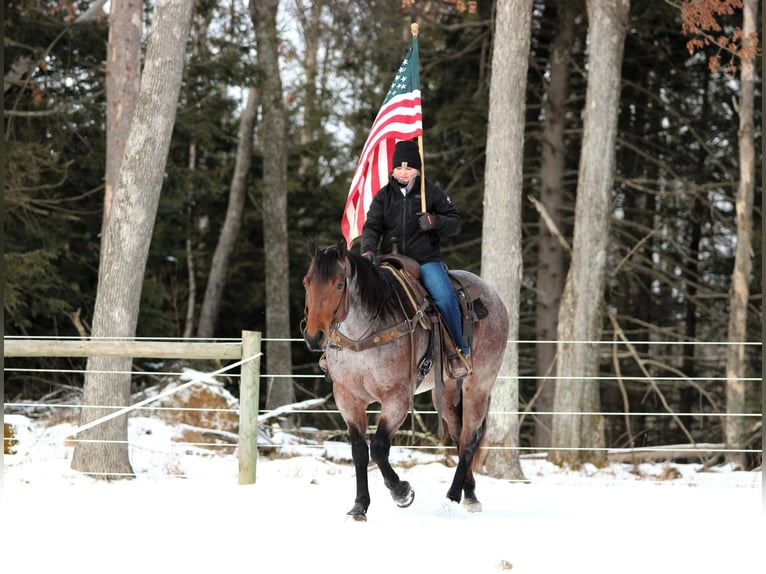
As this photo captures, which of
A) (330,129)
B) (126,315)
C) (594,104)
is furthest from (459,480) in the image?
(330,129)

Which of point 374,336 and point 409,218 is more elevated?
point 409,218

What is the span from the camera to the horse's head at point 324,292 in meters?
5.88

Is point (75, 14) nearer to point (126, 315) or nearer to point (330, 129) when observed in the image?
point (126, 315)

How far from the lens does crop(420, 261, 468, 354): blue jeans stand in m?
7.00

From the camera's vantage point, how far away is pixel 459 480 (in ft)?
24.1

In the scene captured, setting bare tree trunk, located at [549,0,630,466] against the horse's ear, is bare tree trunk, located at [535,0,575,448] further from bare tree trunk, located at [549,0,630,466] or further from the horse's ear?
the horse's ear

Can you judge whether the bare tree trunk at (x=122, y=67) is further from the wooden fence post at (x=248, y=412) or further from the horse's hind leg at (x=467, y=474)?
the horse's hind leg at (x=467, y=474)

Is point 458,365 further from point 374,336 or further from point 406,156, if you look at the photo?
point 406,156

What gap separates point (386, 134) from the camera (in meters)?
7.79

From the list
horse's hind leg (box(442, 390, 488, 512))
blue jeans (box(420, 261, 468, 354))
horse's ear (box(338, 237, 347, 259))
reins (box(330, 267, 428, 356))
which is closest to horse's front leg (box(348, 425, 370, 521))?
reins (box(330, 267, 428, 356))

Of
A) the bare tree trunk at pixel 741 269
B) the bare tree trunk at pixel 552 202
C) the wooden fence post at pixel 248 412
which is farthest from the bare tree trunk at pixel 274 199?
the wooden fence post at pixel 248 412

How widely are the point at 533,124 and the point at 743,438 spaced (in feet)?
21.7

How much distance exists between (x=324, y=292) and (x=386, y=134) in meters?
2.22

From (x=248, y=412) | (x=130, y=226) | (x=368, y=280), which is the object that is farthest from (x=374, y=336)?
(x=130, y=226)
